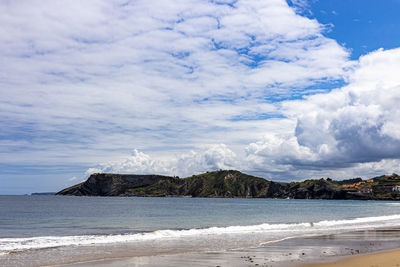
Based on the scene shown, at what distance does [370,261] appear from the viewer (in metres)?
19.2

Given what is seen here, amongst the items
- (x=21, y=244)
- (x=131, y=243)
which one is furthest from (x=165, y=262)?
(x=21, y=244)

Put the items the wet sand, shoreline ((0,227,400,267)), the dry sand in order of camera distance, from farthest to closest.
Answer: shoreline ((0,227,400,267)), the wet sand, the dry sand

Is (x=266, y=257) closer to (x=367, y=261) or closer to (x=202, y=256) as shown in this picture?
(x=202, y=256)

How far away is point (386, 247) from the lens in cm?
2561

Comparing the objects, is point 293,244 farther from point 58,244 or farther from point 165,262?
point 58,244

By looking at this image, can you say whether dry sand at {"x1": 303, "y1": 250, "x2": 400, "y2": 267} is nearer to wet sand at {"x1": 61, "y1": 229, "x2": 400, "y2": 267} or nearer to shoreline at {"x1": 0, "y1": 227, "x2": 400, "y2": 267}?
wet sand at {"x1": 61, "y1": 229, "x2": 400, "y2": 267}

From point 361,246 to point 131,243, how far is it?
18635 millimetres

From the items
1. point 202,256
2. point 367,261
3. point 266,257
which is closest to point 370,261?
point 367,261

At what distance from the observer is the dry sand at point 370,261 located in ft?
59.4

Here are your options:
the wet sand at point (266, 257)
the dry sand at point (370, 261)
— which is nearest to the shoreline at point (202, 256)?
the wet sand at point (266, 257)

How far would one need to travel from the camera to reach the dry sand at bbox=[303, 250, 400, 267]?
18109mm

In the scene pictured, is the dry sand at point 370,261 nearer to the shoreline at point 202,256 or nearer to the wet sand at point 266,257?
the wet sand at point 266,257

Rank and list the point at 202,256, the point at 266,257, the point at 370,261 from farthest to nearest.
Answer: the point at 202,256 → the point at 266,257 → the point at 370,261


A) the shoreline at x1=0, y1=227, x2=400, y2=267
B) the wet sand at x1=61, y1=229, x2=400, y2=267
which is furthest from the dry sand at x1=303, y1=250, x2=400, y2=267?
the shoreline at x1=0, y1=227, x2=400, y2=267
